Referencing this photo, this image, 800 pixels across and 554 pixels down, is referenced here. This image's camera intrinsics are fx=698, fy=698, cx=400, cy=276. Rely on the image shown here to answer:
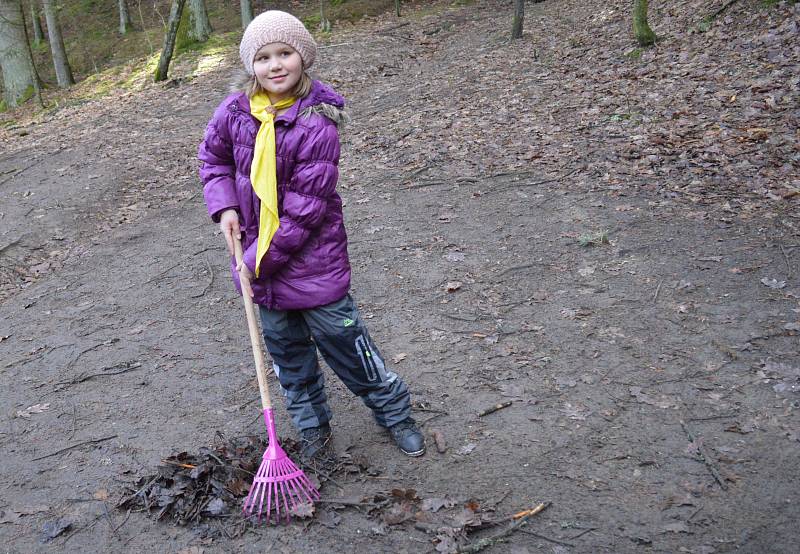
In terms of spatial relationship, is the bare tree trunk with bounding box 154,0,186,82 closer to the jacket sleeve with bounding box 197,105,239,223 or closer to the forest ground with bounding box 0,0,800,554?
the forest ground with bounding box 0,0,800,554

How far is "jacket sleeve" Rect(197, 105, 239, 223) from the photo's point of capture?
11.0ft

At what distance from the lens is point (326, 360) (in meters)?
3.62

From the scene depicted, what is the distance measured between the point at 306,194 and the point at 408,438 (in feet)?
4.76

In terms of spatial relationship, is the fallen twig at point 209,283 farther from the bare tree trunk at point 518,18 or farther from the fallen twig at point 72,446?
the bare tree trunk at point 518,18

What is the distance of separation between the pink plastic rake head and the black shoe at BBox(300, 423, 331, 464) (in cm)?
27

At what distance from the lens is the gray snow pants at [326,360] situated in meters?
3.44

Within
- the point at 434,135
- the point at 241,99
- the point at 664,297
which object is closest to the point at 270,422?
the point at 241,99

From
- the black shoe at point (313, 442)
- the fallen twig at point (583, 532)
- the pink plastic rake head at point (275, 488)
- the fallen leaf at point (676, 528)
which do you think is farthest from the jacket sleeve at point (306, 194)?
the fallen leaf at point (676, 528)

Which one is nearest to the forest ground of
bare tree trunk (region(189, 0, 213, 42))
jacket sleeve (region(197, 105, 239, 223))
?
jacket sleeve (region(197, 105, 239, 223))

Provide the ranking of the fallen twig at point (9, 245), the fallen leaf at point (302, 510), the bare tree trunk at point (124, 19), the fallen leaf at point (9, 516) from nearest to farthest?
the fallen leaf at point (302, 510)
the fallen leaf at point (9, 516)
the fallen twig at point (9, 245)
the bare tree trunk at point (124, 19)

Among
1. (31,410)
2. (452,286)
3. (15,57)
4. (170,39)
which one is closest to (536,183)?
(452,286)

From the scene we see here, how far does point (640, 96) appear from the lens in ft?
29.0

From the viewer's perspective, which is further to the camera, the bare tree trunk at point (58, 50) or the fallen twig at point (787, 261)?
the bare tree trunk at point (58, 50)

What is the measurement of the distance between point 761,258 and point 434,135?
501 cm
